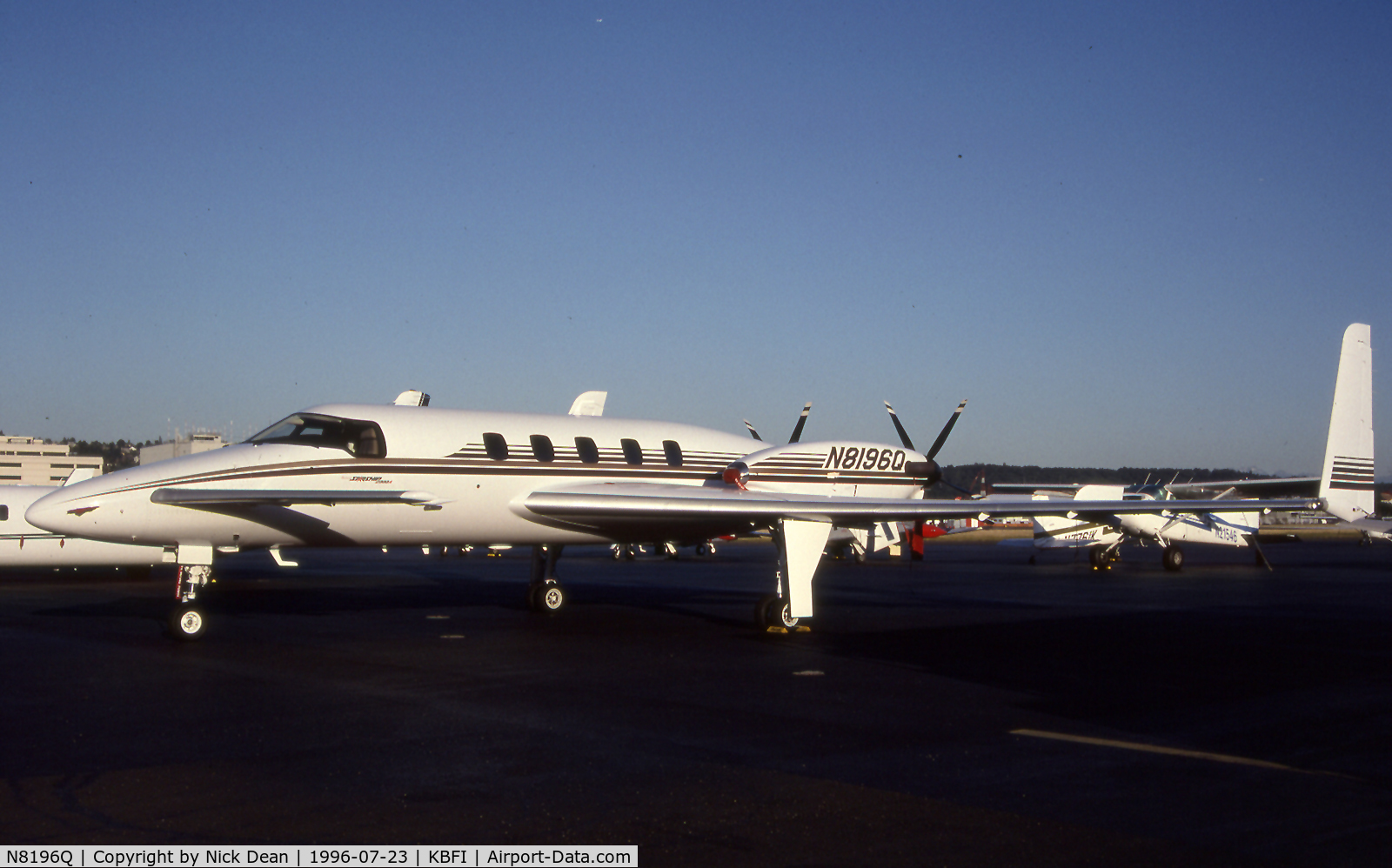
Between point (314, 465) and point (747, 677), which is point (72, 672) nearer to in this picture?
point (314, 465)

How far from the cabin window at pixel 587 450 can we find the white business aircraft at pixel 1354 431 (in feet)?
38.2

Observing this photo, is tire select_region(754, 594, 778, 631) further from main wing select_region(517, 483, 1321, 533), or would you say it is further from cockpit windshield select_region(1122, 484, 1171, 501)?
cockpit windshield select_region(1122, 484, 1171, 501)

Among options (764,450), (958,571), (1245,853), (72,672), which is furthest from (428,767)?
(958,571)

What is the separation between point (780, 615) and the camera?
1650 cm

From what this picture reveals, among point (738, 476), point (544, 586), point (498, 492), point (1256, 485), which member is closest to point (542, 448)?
point (498, 492)

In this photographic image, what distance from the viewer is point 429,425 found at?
16594mm

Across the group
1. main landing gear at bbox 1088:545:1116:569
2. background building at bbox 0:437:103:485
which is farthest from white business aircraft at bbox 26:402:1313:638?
background building at bbox 0:437:103:485

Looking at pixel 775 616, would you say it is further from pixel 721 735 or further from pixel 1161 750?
pixel 1161 750

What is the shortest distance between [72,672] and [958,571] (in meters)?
26.9

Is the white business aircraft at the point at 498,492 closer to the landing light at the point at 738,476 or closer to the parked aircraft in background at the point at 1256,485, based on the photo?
the landing light at the point at 738,476

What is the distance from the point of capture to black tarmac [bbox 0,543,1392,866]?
232 inches

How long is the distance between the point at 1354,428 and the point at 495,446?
14093mm

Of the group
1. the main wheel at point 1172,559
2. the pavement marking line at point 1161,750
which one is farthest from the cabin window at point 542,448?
the main wheel at point 1172,559

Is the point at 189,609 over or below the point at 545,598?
over
